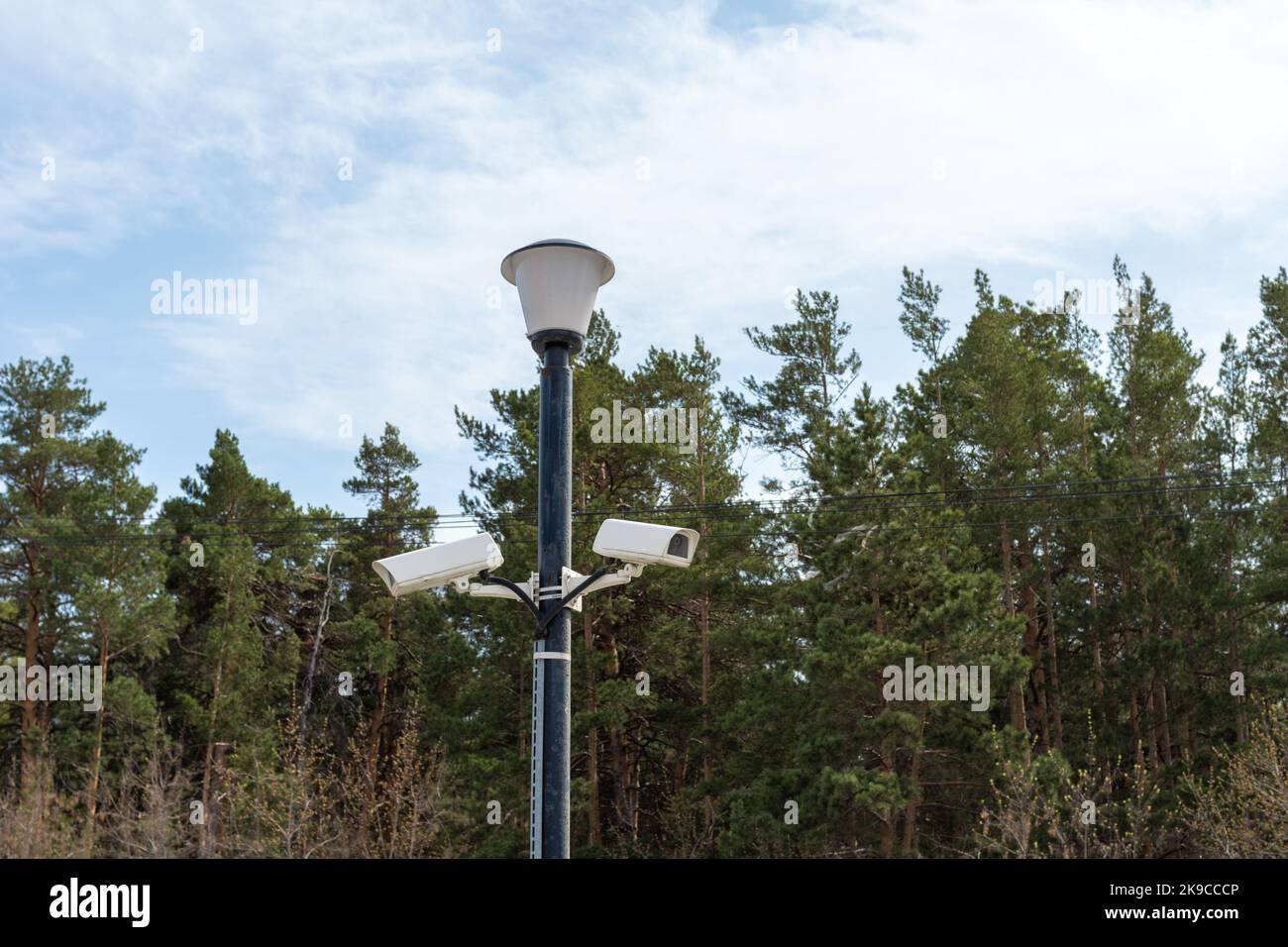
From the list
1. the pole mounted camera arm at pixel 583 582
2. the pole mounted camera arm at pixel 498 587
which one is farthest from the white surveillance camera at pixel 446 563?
the pole mounted camera arm at pixel 583 582

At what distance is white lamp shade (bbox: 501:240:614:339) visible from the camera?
4.25m

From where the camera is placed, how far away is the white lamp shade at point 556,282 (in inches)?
167

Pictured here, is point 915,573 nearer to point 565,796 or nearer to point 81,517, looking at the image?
point 565,796
